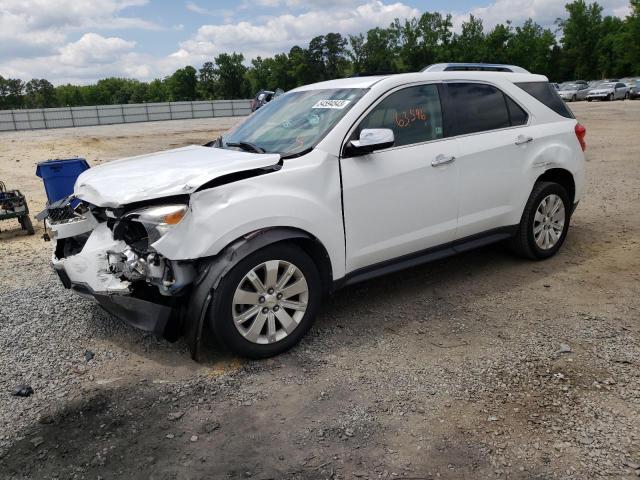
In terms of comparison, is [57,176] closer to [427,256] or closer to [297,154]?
[297,154]

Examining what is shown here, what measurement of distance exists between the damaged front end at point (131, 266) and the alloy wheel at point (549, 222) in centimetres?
343

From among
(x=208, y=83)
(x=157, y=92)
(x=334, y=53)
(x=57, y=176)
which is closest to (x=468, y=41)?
(x=334, y=53)

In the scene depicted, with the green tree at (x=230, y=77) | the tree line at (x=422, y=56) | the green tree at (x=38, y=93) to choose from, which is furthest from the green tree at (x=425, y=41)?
the green tree at (x=38, y=93)

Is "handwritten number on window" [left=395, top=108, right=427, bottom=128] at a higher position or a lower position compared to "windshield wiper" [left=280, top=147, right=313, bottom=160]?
higher

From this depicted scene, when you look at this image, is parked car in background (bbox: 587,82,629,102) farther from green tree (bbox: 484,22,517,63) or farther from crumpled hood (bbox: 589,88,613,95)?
green tree (bbox: 484,22,517,63)

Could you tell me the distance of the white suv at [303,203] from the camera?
135 inches

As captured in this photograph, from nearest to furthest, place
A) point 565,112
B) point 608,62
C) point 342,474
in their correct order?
point 342,474
point 565,112
point 608,62

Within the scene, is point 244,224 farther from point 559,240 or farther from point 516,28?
point 516,28

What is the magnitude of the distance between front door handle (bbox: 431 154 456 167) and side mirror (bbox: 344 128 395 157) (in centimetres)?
57

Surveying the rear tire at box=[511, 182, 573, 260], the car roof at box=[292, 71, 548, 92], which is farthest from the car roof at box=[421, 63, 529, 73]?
the rear tire at box=[511, 182, 573, 260]

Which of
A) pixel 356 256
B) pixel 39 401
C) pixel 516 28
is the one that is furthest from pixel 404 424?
pixel 516 28

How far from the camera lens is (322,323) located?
430 cm

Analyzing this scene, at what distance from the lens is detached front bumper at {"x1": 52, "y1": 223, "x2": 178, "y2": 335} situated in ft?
11.4

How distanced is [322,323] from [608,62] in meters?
80.5
